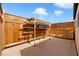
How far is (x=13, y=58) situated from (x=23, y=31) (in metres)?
1.13

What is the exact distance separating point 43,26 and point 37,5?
1606 mm

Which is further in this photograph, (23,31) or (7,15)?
(23,31)

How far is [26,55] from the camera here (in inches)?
109

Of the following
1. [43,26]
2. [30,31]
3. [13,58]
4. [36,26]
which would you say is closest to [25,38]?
[30,31]

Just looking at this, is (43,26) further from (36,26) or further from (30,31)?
(30,31)

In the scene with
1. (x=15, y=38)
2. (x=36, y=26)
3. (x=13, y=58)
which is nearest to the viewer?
(x=13, y=58)

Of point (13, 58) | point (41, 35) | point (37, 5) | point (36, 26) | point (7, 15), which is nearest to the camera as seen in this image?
point (13, 58)

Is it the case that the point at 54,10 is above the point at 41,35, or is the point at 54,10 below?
above

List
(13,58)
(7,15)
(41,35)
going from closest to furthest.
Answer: (13,58) < (7,15) < (41,35)

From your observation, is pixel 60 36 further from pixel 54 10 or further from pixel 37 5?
pixel 37 5

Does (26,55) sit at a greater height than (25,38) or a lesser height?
lesser

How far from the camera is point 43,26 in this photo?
14.9ft

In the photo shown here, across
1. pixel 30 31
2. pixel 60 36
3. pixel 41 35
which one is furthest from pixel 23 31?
pixel 60 36

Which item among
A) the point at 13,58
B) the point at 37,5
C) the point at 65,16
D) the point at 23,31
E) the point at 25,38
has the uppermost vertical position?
the point at 37,5
